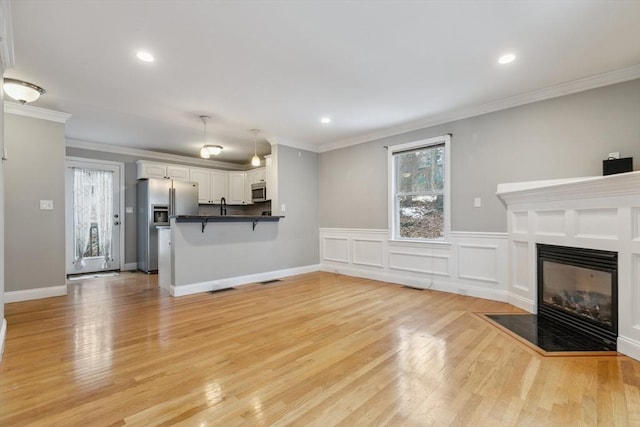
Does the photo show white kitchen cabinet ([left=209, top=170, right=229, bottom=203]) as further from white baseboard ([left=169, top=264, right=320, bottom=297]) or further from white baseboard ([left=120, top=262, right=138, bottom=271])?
white baseboard ([left=169, top=264, right=320, bottom=297])

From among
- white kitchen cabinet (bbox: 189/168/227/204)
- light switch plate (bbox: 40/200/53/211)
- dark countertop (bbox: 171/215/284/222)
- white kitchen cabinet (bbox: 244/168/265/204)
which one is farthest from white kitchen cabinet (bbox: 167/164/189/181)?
dark countertop (bbox: 171/215/284/222)

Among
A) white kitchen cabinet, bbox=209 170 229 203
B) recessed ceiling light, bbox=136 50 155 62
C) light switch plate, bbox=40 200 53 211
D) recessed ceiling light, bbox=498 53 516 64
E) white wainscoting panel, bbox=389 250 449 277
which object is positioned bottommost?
white wainscoting panel, bbox=389 250 449 277

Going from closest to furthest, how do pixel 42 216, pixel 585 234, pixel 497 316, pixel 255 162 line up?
1. pixel 585 234
2. pixel 497 316
3. pixel 42 216
4. pixel 255 162

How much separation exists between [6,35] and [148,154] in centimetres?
476

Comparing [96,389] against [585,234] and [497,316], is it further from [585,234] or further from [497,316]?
[585,234]

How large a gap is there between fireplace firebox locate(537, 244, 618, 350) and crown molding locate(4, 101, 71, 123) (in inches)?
250

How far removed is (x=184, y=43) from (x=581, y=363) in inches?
158

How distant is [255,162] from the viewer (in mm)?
4938

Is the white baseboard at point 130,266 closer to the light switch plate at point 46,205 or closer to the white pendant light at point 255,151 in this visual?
the light switch plate at point 46,205

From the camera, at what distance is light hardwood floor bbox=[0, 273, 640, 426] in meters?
1.60

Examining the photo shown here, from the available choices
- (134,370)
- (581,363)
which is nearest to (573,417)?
(581,363)

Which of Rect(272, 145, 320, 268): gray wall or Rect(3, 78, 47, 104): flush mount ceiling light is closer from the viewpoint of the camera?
Rect(3, 78, 47, 104): flush mount ceiling light

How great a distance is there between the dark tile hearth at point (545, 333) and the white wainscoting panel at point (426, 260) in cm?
68

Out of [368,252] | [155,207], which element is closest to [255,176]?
[155,207]
